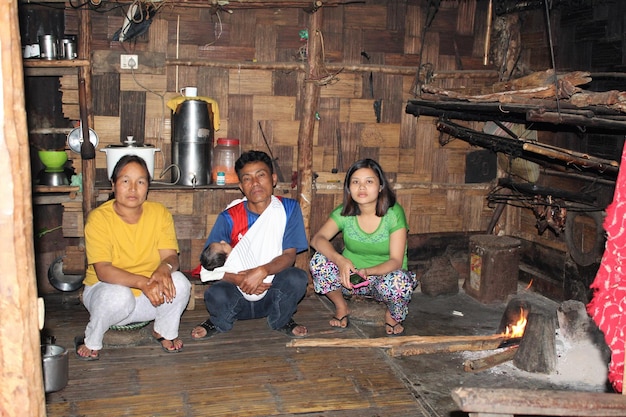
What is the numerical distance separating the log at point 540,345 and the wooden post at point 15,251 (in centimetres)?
294

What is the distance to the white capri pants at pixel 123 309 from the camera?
14.4 feet

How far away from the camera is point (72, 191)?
5617 mm

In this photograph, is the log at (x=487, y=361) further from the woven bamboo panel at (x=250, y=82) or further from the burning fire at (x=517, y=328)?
the woven bamboo panel at (x=250, y=82)

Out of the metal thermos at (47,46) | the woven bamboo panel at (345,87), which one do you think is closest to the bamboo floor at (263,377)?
the woven bamboo panel at (345,87)

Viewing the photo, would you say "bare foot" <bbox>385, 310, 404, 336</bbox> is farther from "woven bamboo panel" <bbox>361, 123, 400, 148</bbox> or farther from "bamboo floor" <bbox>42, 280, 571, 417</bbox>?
"woven bamboo panel" <bbox>361, 123, 400, 148</bbox>

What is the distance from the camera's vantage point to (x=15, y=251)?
244 cm

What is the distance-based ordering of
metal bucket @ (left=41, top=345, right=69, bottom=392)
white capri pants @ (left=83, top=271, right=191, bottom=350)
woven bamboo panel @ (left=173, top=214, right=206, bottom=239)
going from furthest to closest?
1. woven bamboo panel @ (left=173, top=214, right=206, bottom=239)
2. white capri pants @ (left=83, top=271, right=191, bottom=350)
3. metal bucket @ (left=41, top=345, right=69, bottom=392)

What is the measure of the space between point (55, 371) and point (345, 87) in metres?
3.49

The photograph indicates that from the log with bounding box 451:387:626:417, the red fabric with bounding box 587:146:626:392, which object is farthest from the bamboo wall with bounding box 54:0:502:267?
the log with bounding box 451:387:626:417

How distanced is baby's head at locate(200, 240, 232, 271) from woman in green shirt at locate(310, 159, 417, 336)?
0.66 meters

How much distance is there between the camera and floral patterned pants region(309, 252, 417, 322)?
16.3ft

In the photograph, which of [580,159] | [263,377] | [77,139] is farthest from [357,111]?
[263,377]

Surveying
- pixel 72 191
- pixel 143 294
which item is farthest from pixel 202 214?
pixel 143 294

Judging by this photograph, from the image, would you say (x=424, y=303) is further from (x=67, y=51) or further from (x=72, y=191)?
(x=67, y=51)
